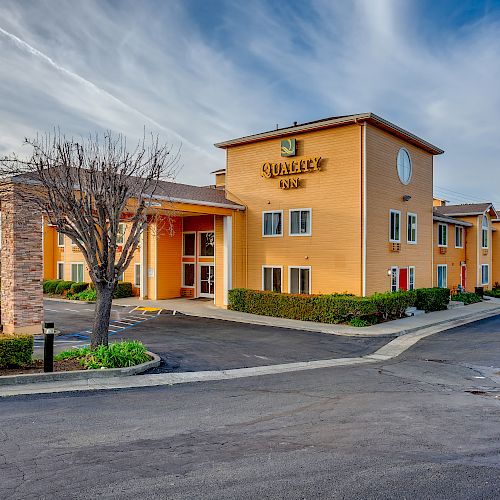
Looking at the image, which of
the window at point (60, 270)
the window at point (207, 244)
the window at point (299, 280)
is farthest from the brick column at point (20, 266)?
the window at point (60, 270)

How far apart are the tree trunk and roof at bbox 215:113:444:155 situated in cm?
1536

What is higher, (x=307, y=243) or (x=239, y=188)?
(x=239, y=188)

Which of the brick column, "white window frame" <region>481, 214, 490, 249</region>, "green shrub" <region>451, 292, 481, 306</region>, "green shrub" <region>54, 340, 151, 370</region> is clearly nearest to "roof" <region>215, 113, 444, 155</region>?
"green shrub" <region>451, 292, 481, 306</region>

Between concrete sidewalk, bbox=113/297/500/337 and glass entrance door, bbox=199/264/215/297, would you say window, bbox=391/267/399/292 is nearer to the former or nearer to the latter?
concrete sidewalk, bbox=113/297/500/337

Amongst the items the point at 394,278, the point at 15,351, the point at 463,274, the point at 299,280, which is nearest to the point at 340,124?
the point at 299,280

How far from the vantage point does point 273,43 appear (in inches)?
707

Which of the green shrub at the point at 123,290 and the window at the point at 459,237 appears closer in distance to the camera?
the green shrub at the point at 123,290

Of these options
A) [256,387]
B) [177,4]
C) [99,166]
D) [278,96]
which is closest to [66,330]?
[99,166]

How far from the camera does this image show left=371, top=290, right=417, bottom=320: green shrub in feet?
71.1

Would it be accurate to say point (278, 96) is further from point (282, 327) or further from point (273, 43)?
point (282, 327)

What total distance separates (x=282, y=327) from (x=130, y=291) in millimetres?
15728

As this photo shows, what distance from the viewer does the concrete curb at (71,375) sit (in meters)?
9.74

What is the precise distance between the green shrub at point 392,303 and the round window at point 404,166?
661 cm

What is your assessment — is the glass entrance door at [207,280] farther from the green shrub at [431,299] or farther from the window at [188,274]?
the green shrub at [431,299]
